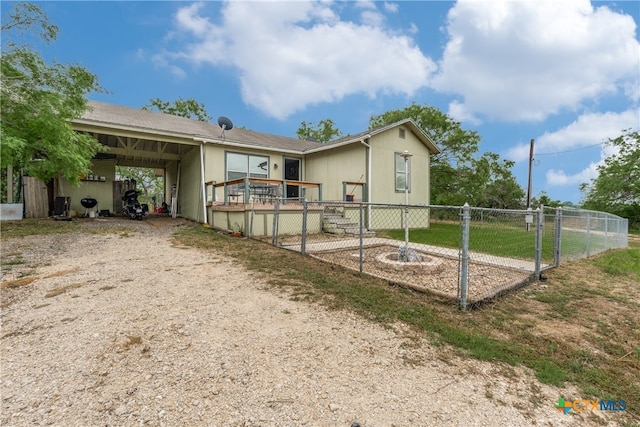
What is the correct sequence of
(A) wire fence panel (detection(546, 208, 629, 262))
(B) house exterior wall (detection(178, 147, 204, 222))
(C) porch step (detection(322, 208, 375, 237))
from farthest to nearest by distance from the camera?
(B) house exterior wall (detection(178, 147, 204, 222))
(C) porch step (detection(322, 208, 375, 237))
(A) wire fence panel (detection(546, 208, 629, 262))

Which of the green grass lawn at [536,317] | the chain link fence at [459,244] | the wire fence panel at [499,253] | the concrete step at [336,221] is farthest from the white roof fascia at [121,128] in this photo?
the wire fence panel at [499,253]

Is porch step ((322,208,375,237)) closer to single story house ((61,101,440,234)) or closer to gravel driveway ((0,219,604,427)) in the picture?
single story house ((61,101,440,234))

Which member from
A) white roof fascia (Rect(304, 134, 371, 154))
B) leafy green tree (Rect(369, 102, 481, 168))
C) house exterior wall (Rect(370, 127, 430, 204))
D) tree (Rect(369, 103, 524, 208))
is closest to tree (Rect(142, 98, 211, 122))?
tree (Rect(369, 103, 524, 208))

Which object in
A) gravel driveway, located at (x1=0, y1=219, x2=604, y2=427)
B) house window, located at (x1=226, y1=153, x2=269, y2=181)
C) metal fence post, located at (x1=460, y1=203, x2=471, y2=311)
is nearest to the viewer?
gravel driveway, located at (x1=0, y1=219, x2=604, y2=427)

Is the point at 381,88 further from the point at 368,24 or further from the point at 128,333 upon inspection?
the point at 128,333

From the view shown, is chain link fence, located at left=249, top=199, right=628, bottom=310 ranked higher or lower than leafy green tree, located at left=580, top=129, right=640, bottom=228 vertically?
lower

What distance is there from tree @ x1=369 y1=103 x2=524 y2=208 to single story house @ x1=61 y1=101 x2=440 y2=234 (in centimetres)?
611

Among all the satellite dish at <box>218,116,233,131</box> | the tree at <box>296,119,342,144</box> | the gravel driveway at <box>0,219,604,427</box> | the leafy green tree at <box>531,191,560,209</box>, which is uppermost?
the tree at <box>296,119,342,144</box>

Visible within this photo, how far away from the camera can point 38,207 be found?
968cm

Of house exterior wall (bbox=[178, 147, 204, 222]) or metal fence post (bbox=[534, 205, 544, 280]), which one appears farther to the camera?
house exterior wall (bbox=[178, 147, 204, 222])

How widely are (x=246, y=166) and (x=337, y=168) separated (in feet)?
12.1

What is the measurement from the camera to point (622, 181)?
21.0 meters

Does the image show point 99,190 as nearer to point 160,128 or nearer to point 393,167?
point 160,128
